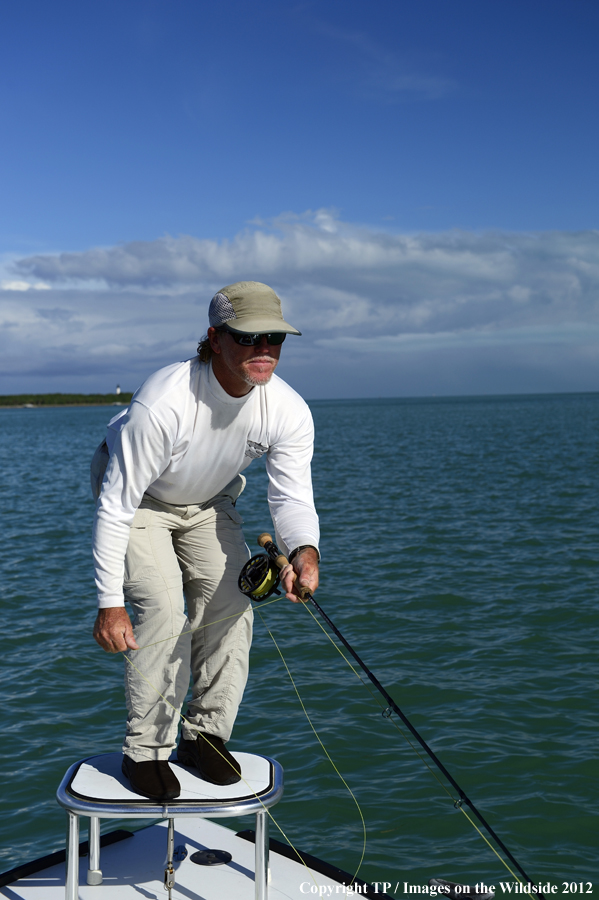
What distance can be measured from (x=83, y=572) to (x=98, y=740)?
651 cm

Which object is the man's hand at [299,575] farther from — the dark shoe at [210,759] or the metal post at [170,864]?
the metal post at [170,864]

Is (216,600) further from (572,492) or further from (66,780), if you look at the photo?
(572,492)

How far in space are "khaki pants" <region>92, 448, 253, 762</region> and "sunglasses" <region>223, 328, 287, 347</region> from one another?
2.79 ft

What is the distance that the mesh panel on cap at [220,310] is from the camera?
3529 millimetres

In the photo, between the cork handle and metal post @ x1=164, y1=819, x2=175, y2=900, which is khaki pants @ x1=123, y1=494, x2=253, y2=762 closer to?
the cork handle

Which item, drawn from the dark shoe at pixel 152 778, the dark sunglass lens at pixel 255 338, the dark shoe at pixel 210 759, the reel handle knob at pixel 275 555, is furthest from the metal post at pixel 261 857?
the dark sunglass lens at pixel 255 338

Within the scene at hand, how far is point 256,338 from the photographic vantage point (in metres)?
3.46

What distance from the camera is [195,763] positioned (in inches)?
142

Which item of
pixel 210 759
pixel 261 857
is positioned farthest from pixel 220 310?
pixel 261 857

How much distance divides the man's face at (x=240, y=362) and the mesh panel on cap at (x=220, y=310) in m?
0.05

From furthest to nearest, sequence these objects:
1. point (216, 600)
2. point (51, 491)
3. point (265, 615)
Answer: point (51, 491)
point (265, 615)
point (216, 600)

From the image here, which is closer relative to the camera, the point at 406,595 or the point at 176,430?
the point at 176,430

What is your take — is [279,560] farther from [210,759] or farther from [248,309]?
[248,309]

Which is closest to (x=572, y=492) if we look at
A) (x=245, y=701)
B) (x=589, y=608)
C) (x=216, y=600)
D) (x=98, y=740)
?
(x=589, y=608)
